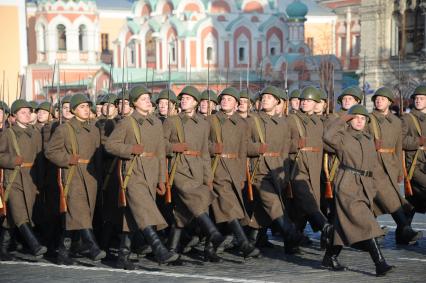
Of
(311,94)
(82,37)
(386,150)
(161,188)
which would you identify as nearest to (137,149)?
(161,188)

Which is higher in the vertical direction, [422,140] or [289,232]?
[422,140]

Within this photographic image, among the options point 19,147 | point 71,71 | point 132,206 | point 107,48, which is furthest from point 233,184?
point 107,48

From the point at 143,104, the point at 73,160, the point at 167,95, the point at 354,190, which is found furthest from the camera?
the point at 167,95

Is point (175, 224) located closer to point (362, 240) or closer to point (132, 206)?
point (132, 206)

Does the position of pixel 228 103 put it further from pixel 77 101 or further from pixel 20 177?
pixel 20 177

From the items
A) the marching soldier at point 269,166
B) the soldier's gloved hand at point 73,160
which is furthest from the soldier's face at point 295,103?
the soldier's gloved hand at point 73,160

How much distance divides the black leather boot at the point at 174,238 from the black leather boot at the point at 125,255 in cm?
47

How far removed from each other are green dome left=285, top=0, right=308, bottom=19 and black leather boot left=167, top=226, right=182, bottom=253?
149 feet

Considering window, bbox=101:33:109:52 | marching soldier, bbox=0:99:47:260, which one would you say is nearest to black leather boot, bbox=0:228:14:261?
marching soldier, bbox=0:99:47:260

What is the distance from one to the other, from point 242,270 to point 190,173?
1.23 m

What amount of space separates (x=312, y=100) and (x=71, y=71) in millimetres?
49759

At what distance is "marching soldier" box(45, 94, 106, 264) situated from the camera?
1030 centimetres

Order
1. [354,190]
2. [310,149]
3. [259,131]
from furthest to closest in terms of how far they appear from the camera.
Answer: [310,149] < [259,131] < [354,190]

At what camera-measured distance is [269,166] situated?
35.8ft
